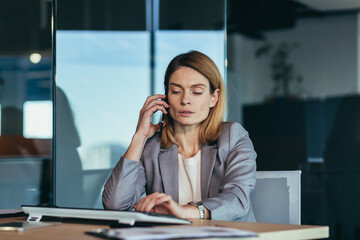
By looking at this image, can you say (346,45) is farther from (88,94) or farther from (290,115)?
(88,94)

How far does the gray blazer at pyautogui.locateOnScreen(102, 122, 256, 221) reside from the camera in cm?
230

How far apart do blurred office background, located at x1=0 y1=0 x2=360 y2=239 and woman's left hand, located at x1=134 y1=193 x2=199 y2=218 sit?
2115mm

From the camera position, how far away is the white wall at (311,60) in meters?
5.24

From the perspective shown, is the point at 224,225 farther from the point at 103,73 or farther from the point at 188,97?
the point at 103,73

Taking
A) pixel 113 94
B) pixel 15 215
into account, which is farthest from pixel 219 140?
pixel 113 94

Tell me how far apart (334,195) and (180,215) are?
12.0 ft

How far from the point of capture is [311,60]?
555 cm

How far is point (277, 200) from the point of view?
2447mm

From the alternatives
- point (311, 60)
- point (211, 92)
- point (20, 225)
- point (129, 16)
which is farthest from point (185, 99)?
point (311, 60)

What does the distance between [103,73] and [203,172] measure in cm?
228

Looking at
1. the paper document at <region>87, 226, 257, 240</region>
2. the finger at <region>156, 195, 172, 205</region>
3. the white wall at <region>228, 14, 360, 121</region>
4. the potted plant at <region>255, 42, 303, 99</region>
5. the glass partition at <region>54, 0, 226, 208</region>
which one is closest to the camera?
the paper document at <region>87, 226, 257, 240</region>

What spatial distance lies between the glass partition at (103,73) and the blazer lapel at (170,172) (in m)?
1.81

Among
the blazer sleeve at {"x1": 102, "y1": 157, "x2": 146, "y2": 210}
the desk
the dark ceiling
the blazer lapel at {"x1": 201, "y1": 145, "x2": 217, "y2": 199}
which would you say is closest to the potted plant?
the dark ceiling

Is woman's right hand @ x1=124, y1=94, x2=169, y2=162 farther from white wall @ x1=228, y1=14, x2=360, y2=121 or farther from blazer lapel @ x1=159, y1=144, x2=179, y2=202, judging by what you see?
white wall @ x1=228, y1=14, x2=360, y2=121
